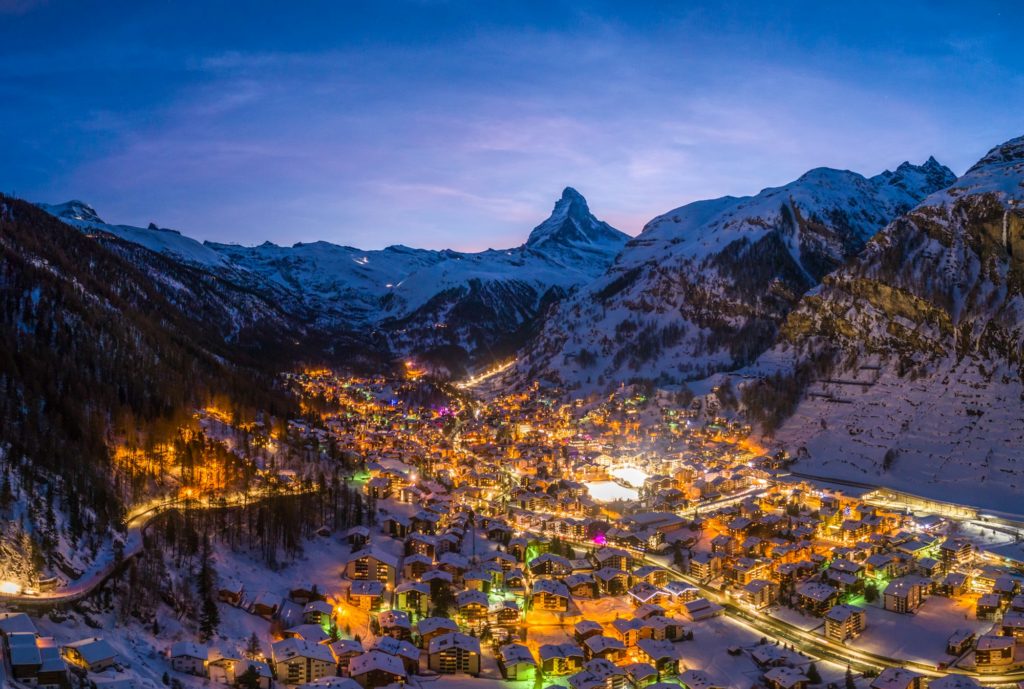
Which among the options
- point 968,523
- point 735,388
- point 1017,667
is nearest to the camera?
point 1017,667

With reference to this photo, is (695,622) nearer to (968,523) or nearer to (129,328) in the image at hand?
(968,523)

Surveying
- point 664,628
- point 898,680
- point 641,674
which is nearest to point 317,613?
point 641,674

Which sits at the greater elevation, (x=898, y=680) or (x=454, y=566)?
(x=454, y=566)

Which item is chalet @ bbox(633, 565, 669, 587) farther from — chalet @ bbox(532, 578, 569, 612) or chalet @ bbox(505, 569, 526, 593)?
chalet @ bbox(505, 569, 526, 593)

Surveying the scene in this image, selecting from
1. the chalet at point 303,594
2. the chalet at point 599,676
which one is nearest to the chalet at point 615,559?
the chalet at point 599,676

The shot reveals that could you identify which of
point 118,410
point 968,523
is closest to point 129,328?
point 118,410

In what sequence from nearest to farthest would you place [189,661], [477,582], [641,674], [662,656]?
[189,661] < [641,674] < [662,656] < [477,582]

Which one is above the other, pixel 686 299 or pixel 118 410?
pixel 686 299

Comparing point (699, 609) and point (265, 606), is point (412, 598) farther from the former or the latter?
point (699, 609)
